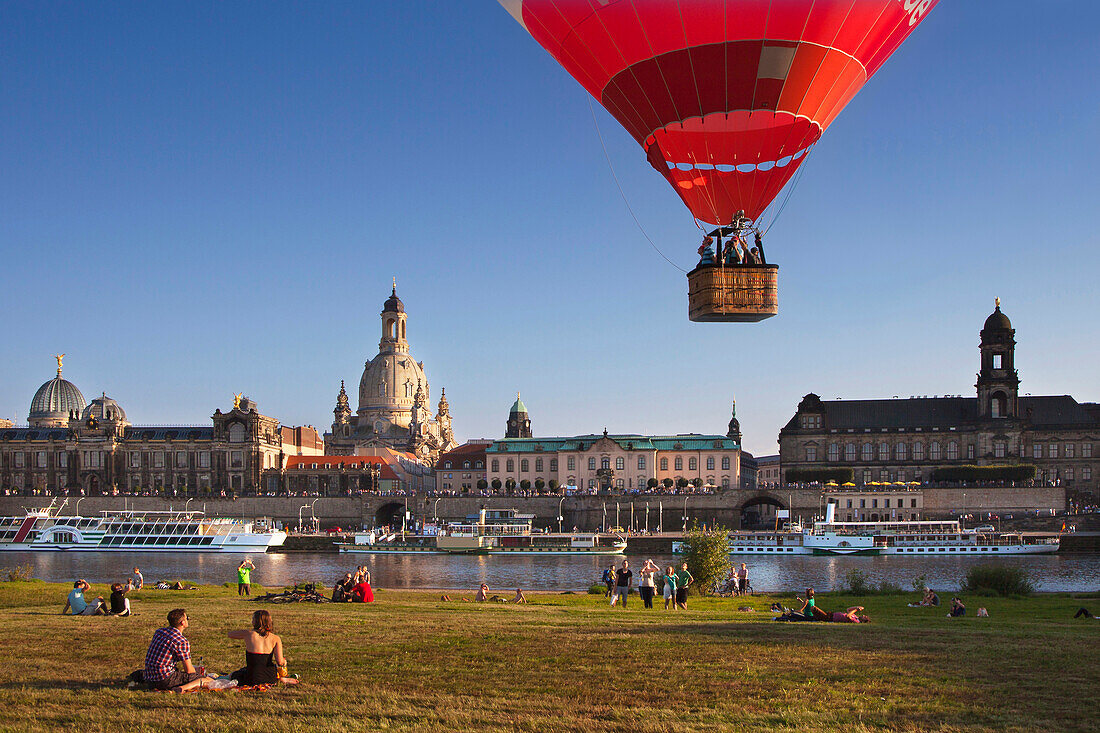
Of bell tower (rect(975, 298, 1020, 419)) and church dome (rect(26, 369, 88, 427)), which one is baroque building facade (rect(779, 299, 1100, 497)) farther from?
church dome (rect(26, 369, 88, 427))

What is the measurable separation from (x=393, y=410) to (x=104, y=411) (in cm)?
4512

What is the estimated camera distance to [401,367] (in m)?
165

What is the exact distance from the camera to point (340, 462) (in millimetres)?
124688

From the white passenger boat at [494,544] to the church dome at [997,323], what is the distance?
49.1 meters

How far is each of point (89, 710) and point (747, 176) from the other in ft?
65.5

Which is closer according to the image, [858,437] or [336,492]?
[858,437]

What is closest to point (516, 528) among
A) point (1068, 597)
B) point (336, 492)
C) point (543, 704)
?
point (336, 492)

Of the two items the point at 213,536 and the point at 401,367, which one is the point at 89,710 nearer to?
the point at 213,536

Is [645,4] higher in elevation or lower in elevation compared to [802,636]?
higher

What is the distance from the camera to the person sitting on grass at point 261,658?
12305 mm

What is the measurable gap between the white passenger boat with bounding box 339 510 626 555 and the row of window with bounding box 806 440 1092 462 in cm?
3804

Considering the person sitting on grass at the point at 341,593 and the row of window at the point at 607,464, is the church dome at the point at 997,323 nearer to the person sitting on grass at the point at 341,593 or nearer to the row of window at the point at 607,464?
the row of window at the point at 607,464

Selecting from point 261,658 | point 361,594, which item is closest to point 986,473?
point 361,594

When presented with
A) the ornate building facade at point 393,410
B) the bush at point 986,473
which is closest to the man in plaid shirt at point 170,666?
the bush at point 986,473
